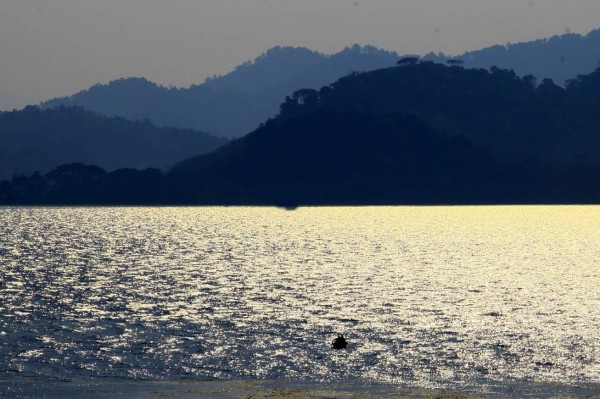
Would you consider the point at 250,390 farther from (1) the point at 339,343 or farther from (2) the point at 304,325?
(2) the point at 304,325

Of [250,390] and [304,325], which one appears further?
[304,325]

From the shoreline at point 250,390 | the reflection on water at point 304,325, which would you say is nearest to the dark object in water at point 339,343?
the reflection on water at point 304,325

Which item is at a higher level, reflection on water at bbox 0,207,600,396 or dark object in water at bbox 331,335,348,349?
dark object in water at bbox 331,335,348,349

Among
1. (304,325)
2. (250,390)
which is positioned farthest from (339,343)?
(250,390)

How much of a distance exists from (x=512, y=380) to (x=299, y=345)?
834 inches

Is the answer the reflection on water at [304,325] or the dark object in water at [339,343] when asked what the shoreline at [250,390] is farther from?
the dark object in water at [339,343]

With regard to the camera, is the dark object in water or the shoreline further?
the dark object in water

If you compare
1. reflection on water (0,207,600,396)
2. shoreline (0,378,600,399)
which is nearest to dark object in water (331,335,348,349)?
reflection on water (0,207,600,396)

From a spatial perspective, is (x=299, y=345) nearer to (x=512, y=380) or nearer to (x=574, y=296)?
(x=512, y=380)

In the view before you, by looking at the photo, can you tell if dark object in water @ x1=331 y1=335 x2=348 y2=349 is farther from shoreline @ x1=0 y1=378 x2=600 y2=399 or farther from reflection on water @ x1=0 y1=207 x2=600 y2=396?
shoreline @ x1=0 y1=378 x2=600 y2=399

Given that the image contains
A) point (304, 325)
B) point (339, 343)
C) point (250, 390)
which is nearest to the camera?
point (250, 390)

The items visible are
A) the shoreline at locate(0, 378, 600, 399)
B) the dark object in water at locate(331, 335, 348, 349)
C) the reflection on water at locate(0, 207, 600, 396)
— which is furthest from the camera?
the dark object in water at locate(331, 335, 348, 349)

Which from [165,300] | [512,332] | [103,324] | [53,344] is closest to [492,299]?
[512,332]

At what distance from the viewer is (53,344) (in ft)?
274
